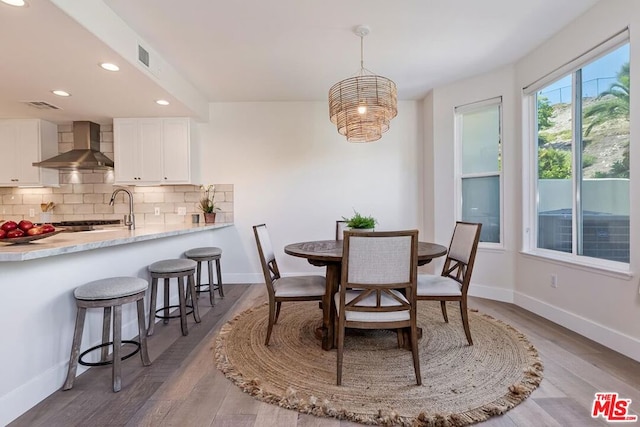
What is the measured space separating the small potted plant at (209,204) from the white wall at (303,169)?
144mm

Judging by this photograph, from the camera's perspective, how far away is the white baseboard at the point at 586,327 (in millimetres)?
2104

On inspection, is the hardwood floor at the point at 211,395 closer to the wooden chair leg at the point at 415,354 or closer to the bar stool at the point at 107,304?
the bar stool at the point at 107,304

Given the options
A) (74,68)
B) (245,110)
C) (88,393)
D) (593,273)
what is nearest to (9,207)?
(74,68)

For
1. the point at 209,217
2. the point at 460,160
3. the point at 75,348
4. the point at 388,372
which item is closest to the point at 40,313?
the point at 75,348

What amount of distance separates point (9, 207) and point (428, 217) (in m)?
5.78

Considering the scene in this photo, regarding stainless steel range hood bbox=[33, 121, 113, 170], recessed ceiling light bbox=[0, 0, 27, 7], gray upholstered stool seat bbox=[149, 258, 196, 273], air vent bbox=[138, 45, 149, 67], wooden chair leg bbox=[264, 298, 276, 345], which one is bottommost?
wooden chair leg bbox=[264, 298, 276, 345]

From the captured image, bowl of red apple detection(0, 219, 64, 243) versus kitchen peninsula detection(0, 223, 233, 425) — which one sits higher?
bowl of red apple detection(0, 219, 64, 243)

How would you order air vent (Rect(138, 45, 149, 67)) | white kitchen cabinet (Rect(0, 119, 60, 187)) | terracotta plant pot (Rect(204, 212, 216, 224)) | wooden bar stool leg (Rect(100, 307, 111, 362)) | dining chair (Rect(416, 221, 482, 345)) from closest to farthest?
wooden bar stool leg (Rect(100, 307, 111, 362)) → dining chair (Rect(416, 221, 482, 345)) → air vent (Rect(138, 45, 149, 67)) → white kitchen cabinet (Rect(0, 119, 60, 187)) → terracotta plant pot (Rect(204, 212, 216, 224))

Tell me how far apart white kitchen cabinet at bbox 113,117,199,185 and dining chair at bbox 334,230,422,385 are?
3032 mm

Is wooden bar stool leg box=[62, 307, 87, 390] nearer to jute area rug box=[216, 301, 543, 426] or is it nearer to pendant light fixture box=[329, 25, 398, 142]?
jute area rug box=[216, 301, 543, 426]

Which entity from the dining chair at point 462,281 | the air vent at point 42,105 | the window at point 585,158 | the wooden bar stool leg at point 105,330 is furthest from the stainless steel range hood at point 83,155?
the window at point 585,158

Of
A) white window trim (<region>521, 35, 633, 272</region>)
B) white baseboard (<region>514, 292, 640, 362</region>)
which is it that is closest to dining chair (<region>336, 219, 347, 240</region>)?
white window trim (<region>521, 35, 633, 272</region>)

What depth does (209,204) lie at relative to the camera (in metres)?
4.21

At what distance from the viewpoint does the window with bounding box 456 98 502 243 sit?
3.47 m
